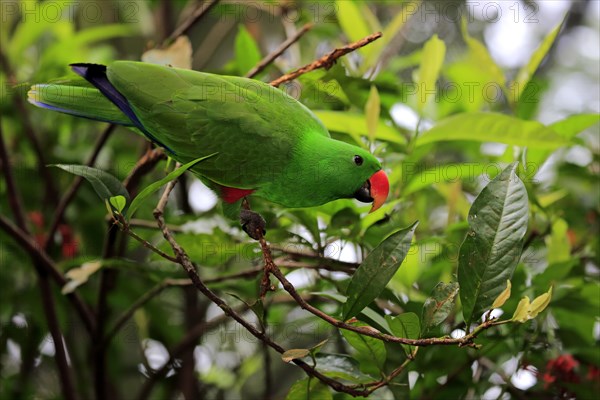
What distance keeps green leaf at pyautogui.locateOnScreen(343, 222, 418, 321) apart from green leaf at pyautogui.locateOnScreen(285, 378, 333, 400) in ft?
0.67

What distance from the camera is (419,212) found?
2.30 m

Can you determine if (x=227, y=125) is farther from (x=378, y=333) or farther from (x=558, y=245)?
(x=558, y=245)

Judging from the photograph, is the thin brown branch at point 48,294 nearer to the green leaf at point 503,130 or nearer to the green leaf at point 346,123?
the green leaf at point 346,123

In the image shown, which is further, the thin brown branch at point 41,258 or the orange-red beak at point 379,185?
the thin brown branch at point 41,258

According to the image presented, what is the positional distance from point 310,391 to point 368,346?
0.16m

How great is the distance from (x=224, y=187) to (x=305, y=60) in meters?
1.88

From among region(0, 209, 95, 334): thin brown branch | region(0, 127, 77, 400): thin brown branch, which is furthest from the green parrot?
region(0, 127, 77, 400): thin brown branch

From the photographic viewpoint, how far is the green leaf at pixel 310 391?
1357 millimetres

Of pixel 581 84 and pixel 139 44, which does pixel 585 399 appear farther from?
pixel 139 44

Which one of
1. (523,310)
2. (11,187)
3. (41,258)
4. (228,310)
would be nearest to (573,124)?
(523,310)

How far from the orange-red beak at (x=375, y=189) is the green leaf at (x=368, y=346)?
0.30 meters

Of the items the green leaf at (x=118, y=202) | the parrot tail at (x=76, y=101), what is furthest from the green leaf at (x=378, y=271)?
the parrot tail at (x=76, y=101)

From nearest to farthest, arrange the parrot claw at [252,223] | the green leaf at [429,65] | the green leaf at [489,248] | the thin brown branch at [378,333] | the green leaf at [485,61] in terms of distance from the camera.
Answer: the thin brown branch at [378,333], the green leaf at [489,248], the parrot claw at [252,223], the green leaf at [429,65], the green leaf at [485,61]

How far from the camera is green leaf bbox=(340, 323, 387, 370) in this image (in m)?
1.35
